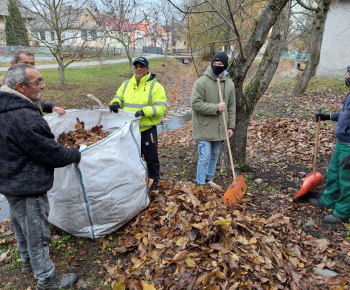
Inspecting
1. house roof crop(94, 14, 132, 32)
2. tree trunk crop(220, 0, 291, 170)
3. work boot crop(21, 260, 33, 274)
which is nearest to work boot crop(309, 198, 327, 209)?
tree trunk crop(220, 0, 291, 170)

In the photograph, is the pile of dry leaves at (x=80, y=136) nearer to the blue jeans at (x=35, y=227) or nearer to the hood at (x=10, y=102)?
the blue jeans at (x=35, y=227)

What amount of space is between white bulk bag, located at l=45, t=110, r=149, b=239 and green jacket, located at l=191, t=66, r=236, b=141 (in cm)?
89

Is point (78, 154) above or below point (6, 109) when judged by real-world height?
below

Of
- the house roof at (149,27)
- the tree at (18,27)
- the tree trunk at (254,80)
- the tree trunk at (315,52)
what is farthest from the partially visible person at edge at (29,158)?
the tree at (18,27)

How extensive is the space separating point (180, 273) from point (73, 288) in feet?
3.24

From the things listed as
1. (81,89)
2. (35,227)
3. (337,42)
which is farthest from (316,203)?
(337,42)

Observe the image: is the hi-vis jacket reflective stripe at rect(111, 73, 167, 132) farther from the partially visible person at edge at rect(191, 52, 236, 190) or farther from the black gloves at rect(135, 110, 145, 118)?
the partially visible person at edge at rect(191, 52, 236, 190)

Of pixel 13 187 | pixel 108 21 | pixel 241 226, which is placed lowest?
pixel 241 226

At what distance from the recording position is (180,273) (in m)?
2.27

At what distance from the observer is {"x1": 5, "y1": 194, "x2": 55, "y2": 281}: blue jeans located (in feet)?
7.06

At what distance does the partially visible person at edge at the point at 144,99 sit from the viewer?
3.22m

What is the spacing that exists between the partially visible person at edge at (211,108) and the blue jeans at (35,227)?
205cm

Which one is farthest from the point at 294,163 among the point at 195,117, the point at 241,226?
the point at 241,226

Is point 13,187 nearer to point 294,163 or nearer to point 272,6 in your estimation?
point 272,6
